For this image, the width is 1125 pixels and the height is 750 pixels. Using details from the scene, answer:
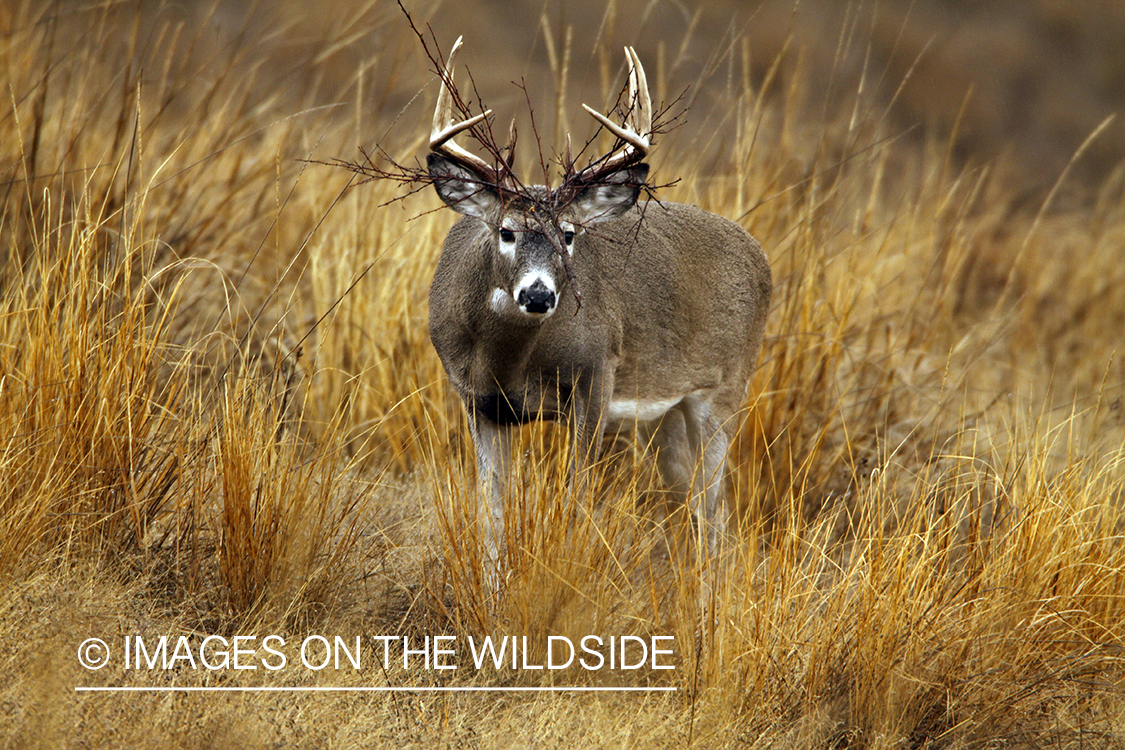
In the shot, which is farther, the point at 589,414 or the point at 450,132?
the point at 589,414

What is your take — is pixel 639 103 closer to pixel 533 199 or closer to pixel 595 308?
pixel 533 199

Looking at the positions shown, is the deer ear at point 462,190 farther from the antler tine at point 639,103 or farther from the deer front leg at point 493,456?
the deer front leg at point 493,456

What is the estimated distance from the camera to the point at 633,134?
3.72 m

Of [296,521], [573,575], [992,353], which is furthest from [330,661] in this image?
[992,353]

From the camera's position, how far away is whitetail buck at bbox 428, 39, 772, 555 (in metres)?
3.88

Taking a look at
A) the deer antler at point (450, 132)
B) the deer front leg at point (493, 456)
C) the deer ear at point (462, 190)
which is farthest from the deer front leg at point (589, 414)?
the deer antler at point (450, 132)

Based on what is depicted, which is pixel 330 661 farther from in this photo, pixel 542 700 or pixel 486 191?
pixel 486 191

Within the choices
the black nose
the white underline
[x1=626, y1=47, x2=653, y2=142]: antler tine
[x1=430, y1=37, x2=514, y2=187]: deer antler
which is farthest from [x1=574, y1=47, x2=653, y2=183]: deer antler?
the white underline

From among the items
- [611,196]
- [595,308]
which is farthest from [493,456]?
[611,196]

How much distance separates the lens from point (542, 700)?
3.62 metres

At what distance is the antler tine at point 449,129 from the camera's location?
3.59 metres

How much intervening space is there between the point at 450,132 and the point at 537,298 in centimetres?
56

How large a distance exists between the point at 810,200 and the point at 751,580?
2.84m

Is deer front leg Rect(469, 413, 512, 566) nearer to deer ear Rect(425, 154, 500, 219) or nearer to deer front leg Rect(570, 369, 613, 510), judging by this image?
deer front leg Rect(570, 369, 613, 510)
